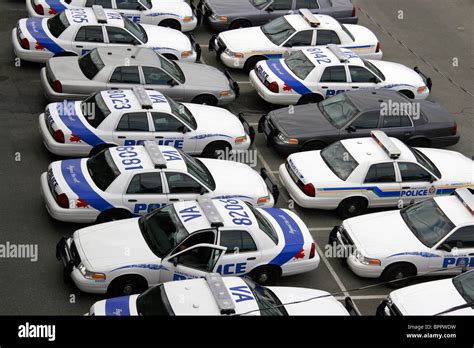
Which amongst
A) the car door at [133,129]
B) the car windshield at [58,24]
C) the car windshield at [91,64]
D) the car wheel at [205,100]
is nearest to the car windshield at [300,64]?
the car wheel at [205,100]

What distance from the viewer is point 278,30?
23344 millimetres

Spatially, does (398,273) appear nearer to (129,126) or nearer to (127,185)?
(127,185)

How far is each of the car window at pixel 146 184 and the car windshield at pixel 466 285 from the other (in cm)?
526

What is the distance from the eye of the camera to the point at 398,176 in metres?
17.9

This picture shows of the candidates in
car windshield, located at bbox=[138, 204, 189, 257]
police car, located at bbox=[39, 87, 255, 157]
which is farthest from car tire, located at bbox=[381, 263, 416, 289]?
police car, located at bbox=[39, 87, 255, 157]

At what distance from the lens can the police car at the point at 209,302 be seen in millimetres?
12922

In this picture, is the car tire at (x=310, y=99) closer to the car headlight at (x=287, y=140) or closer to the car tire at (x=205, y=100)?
the car tire at (x=205, y=100)

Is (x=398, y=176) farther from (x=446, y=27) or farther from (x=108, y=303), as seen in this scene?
(x=446, y=27)

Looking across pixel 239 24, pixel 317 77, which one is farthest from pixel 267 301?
pixel 239 24

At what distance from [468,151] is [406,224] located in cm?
547

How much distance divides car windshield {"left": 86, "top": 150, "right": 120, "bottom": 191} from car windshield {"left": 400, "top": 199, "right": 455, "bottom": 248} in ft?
17.2

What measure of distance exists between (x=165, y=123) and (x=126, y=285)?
4712 millimetres

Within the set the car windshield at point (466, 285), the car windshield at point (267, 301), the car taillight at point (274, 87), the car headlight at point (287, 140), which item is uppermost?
the car windshield at point (466, 285)
